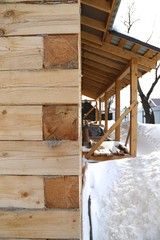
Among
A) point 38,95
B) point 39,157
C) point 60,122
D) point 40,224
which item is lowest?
point 40,224

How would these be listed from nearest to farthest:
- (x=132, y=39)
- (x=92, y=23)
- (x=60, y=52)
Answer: (x=60, y=52), (x=92, y=23), (x=132, y=39)

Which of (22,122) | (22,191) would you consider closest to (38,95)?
(22,122)

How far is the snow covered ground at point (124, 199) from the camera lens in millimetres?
2674

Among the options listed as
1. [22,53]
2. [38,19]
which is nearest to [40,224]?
[22,53]

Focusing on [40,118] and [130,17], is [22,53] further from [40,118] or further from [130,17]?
[130,17]

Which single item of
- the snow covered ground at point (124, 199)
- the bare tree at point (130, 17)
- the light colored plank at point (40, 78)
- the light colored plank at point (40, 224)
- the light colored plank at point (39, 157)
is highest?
the bare tree at point (130, 17)

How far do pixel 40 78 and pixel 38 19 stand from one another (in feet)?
0.86

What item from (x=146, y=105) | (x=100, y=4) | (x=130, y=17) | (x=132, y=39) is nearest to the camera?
(x=100, y=4)

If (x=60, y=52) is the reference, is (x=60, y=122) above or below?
below

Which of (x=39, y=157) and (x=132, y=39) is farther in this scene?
(x=132, y=39)

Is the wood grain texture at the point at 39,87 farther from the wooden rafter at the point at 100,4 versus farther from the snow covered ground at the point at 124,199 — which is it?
the wooden rafter at the point at 100,4

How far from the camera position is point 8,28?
3.43ft

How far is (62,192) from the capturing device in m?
1.05

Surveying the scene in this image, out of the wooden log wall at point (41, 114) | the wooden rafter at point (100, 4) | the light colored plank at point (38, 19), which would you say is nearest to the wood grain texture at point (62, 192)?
the wooden log wall at point (41, 114)
